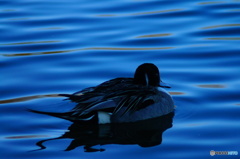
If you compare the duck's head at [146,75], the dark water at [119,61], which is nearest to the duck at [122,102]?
the duck's head at [146,75]

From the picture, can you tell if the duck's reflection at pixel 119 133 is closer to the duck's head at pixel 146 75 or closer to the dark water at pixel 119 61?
the dark water at pixel 119 61

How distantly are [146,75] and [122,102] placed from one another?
0.56 meters

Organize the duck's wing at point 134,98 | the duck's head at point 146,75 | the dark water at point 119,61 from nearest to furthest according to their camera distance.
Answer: the dark water at point 119,61, the duck's wing at point 134,98, the duck's head at point 146,75

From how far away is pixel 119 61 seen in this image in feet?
33.7

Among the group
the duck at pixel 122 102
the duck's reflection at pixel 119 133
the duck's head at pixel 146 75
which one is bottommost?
the duck's reflection at pixel 119 133

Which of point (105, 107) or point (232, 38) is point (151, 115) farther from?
point (232, 38)

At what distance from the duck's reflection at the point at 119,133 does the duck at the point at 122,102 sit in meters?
0.09

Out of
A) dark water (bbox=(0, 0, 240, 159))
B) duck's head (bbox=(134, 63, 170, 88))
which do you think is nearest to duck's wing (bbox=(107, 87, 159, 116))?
duck's head (bbox=(134, 63, 170, 88))

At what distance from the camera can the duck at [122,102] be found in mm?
7914

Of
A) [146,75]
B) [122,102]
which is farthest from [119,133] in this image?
[146,75]

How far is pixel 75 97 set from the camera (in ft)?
26.1

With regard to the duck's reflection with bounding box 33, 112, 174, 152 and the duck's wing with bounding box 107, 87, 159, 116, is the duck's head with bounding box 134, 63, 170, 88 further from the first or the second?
the duck's reflection with bounding box 33, 112, 174, 152

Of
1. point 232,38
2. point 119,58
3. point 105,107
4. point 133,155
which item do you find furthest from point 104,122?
point 232,38

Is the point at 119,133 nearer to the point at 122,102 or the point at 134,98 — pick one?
the point at 122,102
